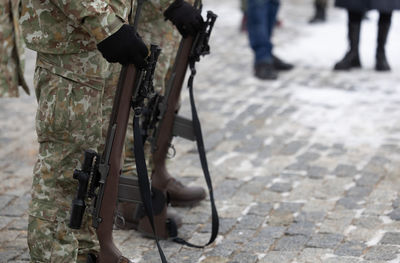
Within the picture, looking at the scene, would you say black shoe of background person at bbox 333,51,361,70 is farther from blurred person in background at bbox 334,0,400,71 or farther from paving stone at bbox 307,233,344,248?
paving stone at bbox 307,233,344,248

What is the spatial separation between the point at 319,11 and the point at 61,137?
6.78 meters

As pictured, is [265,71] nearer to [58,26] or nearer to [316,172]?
[316,172]

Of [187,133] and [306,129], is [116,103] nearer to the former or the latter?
[187,133]

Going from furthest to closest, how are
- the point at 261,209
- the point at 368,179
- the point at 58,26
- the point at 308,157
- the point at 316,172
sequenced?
1. the point at 308,157
2. the point at 316,172
3. the point at 368,179
4. the point at 261,209
5. the point at 58,26

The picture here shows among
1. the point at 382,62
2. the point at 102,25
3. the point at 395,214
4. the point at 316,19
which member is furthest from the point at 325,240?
the point at 316,19

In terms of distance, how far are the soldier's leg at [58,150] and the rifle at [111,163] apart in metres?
0.11

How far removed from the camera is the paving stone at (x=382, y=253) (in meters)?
4.01

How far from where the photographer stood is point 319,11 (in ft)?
32.3

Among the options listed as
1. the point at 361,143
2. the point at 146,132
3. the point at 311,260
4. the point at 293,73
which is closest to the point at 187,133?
Result: the point at 146,132

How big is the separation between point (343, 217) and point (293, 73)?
353 cm

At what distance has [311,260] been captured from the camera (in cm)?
402

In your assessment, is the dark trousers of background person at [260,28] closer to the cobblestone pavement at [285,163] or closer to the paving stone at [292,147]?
the cobblestone pavement at [285,163]

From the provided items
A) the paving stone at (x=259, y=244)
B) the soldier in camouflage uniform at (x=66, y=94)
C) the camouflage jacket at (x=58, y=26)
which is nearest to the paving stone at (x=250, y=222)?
the paving stone at (x=259, y=244)

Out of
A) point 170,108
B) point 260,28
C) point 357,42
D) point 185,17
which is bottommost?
point 357,42
